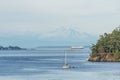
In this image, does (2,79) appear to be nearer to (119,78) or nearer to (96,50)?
(119,78)

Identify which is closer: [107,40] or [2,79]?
[2,79]

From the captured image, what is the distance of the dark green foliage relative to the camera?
552 ft

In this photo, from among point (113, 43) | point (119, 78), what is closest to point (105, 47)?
point (113, 43)

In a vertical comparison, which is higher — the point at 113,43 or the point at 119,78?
the point at 113,43

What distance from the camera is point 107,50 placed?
169250 mm

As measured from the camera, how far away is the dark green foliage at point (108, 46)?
168250 mm

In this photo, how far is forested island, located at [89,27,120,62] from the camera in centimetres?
16795

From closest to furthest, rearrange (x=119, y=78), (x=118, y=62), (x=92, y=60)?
(x=119, y=78), (x=118, y=62), (x=92, y=60)

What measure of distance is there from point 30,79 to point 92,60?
249 feet

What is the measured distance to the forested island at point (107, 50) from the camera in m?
168

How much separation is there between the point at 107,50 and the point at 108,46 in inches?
80.4

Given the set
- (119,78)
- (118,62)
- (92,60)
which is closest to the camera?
(119,78)

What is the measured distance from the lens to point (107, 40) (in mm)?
174500

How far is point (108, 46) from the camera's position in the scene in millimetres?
170750
